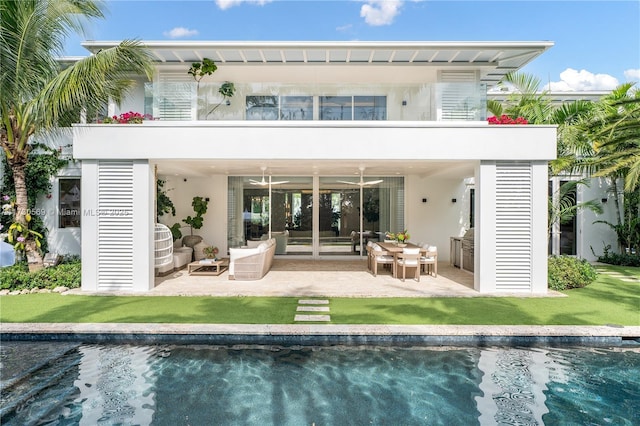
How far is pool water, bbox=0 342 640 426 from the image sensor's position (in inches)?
161

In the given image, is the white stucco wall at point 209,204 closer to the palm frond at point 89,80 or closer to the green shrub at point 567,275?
the palm frond at point 89,80

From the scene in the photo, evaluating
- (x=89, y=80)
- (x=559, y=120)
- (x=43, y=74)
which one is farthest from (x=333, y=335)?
(x=559, y=120)

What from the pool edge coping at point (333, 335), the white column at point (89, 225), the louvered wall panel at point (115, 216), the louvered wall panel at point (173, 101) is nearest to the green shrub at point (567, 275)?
the pool edge coping at point (333, 335)

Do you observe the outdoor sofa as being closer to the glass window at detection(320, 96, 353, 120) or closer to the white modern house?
the white modern house

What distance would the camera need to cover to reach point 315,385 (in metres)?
4.74

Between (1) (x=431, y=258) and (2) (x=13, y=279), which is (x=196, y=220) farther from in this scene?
(1) (x=431, y=258)

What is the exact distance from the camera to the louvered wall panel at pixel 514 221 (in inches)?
347

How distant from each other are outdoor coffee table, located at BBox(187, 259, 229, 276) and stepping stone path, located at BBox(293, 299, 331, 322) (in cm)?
417

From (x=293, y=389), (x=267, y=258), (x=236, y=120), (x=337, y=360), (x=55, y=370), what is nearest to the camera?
(x=293, y=389)

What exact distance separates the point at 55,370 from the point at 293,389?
3.46m

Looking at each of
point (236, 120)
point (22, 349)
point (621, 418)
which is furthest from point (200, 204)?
point (621, 418)

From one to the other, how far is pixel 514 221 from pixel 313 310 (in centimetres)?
558

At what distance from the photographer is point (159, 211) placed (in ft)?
41.9

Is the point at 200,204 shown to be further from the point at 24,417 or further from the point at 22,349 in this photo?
the point at 24,417
